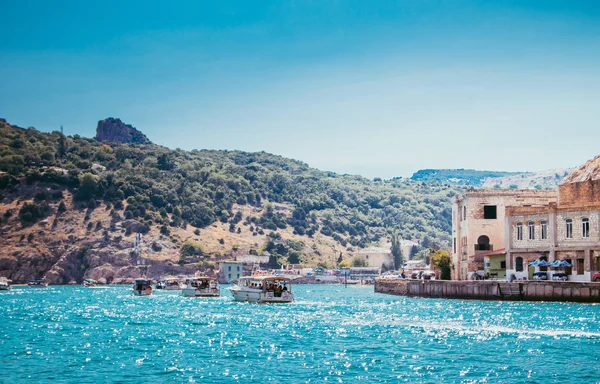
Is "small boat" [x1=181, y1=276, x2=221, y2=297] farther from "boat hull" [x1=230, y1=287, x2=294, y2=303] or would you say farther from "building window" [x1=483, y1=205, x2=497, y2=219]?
"building window" [x1=483, y1=205, x2=497, y2=219]

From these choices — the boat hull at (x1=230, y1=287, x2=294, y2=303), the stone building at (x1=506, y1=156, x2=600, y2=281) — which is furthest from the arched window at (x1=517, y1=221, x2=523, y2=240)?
the boat hull at (x1=230, y1=287, x2=294, y2=303)

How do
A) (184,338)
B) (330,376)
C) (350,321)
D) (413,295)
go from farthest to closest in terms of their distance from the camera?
1. (413,295)
2. (350,321)
3. (184,338)
4. (330,376)

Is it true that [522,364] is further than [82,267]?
No

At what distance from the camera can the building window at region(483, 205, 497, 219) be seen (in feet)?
319

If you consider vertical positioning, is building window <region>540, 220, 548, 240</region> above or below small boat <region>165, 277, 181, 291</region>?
above

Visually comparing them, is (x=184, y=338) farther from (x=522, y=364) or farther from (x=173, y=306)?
(x=173, y=306)

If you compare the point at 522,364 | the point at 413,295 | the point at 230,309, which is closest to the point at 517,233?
the point at 413,295

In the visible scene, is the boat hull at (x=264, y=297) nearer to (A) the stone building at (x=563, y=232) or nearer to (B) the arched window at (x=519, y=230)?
(A) the stone building at (x=563, y=232)

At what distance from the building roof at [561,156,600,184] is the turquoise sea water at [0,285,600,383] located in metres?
22.7

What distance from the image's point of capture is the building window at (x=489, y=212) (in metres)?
97.4

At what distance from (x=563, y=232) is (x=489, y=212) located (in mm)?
17407

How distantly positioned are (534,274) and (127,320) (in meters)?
37.8

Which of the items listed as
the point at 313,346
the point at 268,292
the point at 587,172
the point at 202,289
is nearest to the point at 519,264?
the point at 587,172

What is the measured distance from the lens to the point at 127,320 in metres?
68.1
